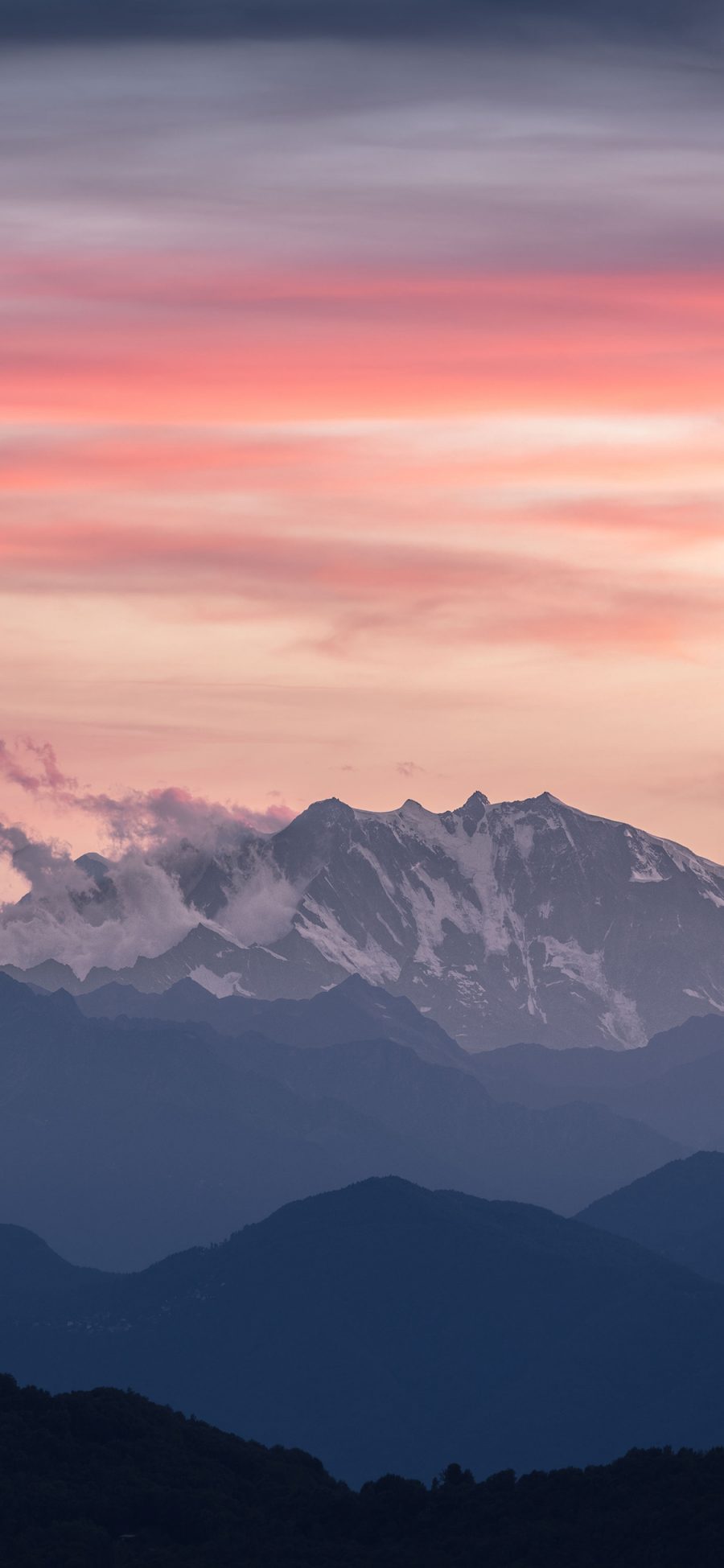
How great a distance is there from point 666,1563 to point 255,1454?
43.2m

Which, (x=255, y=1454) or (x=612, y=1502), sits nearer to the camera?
(x=612, y=1502)

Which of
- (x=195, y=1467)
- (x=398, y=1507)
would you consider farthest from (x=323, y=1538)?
(x=195, y=1467)

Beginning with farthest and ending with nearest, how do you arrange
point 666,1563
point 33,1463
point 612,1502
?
point 33,1463 < point 612,1502 < point 666,1563

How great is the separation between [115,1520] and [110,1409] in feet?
58.0

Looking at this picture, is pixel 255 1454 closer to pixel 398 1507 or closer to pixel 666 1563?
pixel 398 1507

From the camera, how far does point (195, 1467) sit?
16800 centimetres

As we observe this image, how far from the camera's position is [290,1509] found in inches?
6216

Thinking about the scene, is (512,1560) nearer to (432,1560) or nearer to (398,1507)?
(432,1560)

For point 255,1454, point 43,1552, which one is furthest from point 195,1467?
point 43,1552

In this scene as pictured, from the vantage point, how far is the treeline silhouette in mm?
144125

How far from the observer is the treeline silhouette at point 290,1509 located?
14412 centimetres

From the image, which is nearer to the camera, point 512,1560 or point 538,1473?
point 512,1560

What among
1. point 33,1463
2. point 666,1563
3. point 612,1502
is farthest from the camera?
point 33,1463

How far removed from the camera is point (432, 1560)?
14562 centimetres
